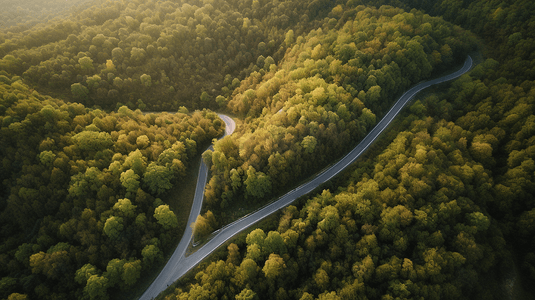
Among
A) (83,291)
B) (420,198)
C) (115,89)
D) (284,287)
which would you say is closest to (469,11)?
(420,198)

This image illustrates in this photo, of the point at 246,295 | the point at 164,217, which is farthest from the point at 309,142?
the point at 164,217

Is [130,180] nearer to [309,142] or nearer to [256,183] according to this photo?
[256,183]

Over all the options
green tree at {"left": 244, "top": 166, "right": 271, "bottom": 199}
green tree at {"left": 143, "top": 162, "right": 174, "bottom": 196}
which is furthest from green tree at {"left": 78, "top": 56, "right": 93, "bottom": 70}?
green tree at {"left": 244, "top": 166, "right": 271, "bottom": 199}

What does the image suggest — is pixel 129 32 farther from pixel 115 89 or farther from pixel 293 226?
pixel 293 226

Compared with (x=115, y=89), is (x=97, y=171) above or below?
below

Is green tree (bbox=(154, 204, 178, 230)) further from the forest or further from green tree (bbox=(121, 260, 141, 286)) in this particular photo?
green tree (bbox=(121, 260, 141, 286))
